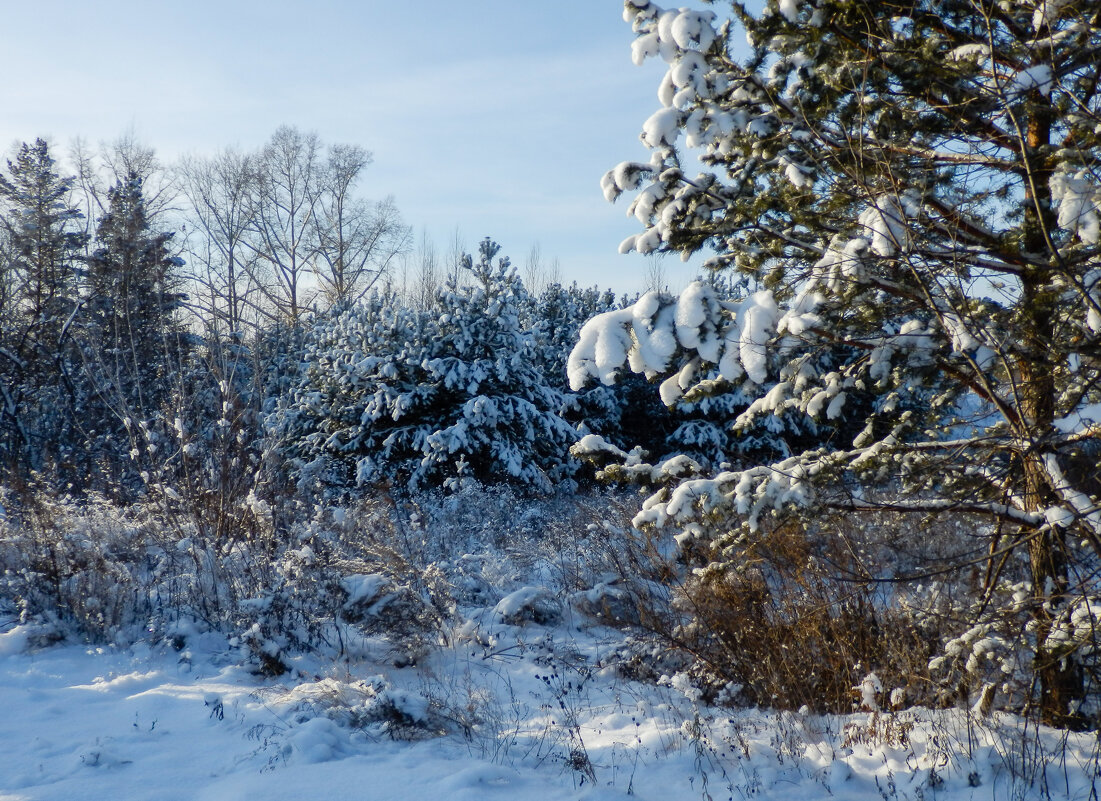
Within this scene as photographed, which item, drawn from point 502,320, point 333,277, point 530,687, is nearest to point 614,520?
point 530,687

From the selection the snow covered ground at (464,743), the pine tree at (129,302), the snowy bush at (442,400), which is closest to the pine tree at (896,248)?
the snow covered ground at (464,743)

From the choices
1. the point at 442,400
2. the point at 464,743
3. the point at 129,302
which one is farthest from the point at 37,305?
the point at 464,743

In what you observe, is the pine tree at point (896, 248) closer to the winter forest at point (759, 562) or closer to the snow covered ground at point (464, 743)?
the winter forest at point (759, 562)

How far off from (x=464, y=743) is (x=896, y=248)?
3308 mm

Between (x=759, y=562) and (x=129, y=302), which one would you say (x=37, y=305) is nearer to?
(x=129, y=302)

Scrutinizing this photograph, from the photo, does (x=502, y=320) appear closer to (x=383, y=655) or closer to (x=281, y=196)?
(x=383, y=655)

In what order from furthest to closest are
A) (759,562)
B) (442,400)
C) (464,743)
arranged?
(442,400) → (759,562) → (464,743)

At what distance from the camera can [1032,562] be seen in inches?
135

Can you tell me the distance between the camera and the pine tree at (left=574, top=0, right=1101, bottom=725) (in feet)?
9.57

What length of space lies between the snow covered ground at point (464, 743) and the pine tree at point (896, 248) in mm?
628

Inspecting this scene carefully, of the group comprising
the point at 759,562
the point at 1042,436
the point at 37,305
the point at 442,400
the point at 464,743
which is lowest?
the point at 464,743

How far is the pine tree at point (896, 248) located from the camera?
9.57 feet

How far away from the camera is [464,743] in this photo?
12.9 feet

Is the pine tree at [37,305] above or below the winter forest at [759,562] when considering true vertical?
above
